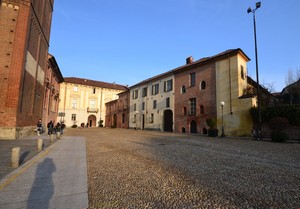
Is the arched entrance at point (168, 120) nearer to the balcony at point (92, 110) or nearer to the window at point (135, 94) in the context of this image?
the window at point (135, 94)

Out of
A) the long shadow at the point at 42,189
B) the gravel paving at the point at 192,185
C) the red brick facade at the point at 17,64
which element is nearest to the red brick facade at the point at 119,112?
the red brick facade at the point at 17,64

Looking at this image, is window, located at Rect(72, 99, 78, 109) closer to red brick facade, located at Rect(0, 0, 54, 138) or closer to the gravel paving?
red brick facade, located at Rect(0, 0, 54, 138)

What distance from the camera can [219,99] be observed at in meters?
21.0

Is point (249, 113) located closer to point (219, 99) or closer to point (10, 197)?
point (219, 99)

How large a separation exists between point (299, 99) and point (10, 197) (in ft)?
97.2

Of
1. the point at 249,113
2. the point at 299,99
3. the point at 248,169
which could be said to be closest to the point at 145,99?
the point at 249,113

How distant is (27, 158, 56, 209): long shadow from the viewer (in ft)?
9.87

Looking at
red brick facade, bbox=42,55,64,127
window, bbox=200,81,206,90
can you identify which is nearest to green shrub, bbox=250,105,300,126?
window, bbox=200,81,206,90

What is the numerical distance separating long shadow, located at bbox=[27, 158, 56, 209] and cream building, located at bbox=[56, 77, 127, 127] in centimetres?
4280

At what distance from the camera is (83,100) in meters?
48.6

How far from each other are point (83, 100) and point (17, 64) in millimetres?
36774

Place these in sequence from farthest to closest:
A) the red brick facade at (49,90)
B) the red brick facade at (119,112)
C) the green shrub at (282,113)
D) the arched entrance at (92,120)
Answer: the arched entrance at (92,120)
the red brick facade at (119,112)
the red brick facade at (49,90)
the green shrub at (282,113)

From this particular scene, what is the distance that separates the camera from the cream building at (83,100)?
46156 millimetres

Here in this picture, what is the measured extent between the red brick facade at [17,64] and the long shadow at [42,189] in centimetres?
948
